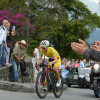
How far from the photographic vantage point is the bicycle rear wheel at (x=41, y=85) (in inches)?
381

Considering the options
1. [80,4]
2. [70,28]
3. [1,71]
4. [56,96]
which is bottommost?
[56,96]

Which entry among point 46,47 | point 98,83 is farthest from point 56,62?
point 98,83

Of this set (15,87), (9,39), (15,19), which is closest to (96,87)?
(15,87)

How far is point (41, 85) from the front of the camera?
1003 centimetres

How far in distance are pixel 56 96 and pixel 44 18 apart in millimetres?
30227

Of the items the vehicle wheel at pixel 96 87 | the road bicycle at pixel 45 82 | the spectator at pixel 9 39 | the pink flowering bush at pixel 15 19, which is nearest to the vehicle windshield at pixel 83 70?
the spectator at pixel 9 39

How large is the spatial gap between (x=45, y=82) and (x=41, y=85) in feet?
0.93

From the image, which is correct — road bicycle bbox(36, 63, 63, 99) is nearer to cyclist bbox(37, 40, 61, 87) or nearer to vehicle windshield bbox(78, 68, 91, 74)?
cyclist bbox(37, 40, 61, 87)

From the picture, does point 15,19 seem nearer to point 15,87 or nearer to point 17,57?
point 17,57

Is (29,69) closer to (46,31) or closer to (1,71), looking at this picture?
(1,71)

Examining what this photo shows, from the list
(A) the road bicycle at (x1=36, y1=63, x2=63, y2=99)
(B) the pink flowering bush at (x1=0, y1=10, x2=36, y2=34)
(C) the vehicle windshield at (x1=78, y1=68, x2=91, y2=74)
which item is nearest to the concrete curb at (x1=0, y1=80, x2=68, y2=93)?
(A) the road bicycle at (x1=36, y1=63, x2=63, y2=99)

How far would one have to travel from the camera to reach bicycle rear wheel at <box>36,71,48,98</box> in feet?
31.7

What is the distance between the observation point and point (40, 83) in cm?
998

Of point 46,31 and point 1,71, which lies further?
point 46,31
